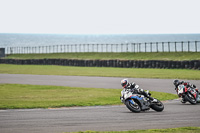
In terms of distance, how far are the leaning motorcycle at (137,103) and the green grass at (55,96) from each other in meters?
3.43

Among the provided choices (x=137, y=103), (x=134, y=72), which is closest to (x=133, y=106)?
(x=137, y=103)

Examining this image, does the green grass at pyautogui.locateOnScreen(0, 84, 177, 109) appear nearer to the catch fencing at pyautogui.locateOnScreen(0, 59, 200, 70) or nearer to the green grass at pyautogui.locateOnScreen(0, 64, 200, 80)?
the green grass at pyautogui.locateOnScreen(0, 64, 200, 80)

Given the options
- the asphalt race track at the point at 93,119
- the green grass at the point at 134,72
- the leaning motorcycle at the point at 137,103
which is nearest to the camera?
the asphalt race track at the point at 93,119

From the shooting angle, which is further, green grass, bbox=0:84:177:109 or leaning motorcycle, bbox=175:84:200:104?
green grass, bbox=0:84:177:109

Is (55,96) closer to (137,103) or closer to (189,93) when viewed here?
(189,93)

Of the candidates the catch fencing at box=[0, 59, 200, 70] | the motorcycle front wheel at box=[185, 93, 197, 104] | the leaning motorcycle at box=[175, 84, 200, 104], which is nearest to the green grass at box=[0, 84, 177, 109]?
the leaning motorcycle at box=[175, 84, 200, 104]

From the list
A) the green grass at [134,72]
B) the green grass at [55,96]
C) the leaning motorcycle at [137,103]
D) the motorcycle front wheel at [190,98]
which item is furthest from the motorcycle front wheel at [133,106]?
the green grass at [134,72]

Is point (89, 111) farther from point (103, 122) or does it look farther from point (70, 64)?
point (70, 64)

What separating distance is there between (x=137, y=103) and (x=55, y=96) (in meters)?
7.46

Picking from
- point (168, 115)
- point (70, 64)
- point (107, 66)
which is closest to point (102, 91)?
point (168, 115)

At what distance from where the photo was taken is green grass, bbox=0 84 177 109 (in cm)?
1884

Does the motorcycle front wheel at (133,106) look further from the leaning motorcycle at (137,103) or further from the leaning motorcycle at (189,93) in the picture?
the leaning motorcycle at (189,93)

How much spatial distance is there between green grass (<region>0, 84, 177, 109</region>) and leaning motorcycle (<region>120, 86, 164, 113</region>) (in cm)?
343

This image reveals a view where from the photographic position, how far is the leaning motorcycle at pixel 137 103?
613 inches
